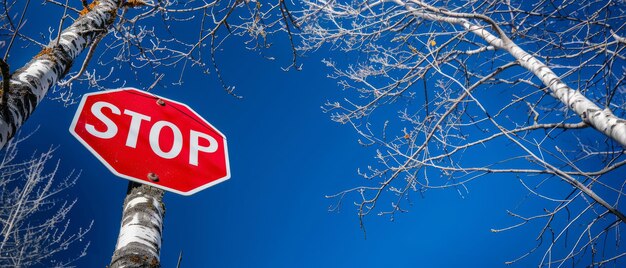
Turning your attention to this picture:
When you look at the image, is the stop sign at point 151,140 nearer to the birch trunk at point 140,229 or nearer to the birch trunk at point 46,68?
the birch trunk at point 140,229

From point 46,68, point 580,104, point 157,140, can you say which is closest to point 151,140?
point 157,140

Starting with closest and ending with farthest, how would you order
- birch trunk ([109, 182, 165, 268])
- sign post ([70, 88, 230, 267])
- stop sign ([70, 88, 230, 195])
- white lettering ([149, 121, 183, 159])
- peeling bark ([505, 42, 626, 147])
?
birch trunk ([109, 182, 165, 268]) → sign post ([70, 88, 230, 267]) → stop sign ([70, 88, 230, 195]) → white lettering ([149, 121, 183, 159]) → peeling bark ([505, 42, 626, 147])

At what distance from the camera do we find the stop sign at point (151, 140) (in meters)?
1.63

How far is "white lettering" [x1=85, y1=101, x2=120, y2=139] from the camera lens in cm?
167

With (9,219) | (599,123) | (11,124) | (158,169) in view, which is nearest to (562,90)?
(599,123)

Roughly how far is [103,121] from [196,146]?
0.44 metres

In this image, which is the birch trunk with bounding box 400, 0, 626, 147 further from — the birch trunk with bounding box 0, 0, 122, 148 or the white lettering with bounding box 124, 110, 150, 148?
the white lettering with bounding box 124, 110, 150, 148

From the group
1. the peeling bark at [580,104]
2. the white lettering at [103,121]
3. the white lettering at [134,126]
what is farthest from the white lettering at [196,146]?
the peeling bark at [580,104]

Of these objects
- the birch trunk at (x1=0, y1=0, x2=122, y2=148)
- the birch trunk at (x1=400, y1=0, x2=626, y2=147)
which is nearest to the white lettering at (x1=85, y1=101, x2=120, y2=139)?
the birch trunk at (x1=0, y1=0, x2=122, y2=148)

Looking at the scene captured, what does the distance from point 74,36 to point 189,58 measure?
1.39 m

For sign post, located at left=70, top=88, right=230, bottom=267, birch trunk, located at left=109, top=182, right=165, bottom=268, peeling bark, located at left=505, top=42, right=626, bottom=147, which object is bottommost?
birch trunk, located at left=109, top=182, right=165, bottom=268

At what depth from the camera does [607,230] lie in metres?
3.60

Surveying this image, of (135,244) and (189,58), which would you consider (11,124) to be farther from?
(189,58)

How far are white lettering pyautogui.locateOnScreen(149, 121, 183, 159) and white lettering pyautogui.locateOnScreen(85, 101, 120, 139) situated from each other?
0.54 ft
